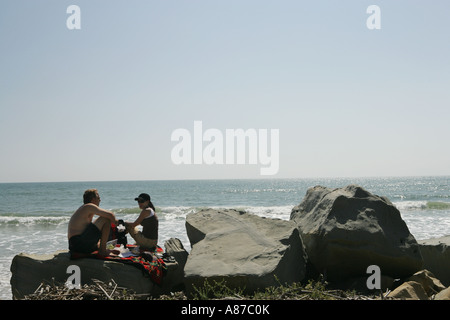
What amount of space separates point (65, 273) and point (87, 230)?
2.39ft

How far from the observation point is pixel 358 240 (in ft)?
19.6

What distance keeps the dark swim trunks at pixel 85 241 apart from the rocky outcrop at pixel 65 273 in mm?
187

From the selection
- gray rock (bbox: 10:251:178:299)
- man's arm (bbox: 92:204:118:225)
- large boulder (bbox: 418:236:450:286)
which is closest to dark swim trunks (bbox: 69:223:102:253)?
gray rock (bbox: 10:251:178:299)

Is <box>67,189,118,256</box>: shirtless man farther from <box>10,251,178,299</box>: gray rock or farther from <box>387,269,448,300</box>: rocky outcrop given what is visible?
<box>387,269,448,300</box>: rocky outcrop

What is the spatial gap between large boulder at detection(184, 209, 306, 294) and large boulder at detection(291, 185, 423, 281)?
1.47 ft

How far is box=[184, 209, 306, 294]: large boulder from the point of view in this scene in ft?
17.7

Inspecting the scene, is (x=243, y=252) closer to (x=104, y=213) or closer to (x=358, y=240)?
(x=358, y=240)

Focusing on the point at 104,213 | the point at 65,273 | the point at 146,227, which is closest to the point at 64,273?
the point at 65,273
